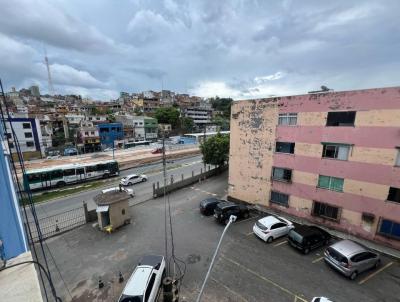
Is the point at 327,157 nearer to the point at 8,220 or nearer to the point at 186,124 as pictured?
the point at 8,220

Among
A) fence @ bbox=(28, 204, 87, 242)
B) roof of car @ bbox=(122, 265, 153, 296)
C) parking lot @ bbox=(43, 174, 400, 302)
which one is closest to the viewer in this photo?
roof of car @ bbox=(122, 265, 153, 296)

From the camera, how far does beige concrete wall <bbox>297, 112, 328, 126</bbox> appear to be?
16.8 meters

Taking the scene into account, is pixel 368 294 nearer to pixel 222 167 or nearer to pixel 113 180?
pixel 222 167

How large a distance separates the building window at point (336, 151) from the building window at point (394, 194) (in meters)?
3.48

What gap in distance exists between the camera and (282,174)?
19.8 meters

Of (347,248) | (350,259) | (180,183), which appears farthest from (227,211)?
(180,183)

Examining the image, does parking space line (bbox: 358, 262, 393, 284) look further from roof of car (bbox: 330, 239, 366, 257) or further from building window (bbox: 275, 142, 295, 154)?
building window (bbox: 275, 142, 295, 154)

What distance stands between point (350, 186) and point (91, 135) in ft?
219

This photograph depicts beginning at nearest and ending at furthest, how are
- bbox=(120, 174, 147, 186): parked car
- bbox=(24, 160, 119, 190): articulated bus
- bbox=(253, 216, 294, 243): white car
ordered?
bbox=(253, 216, 294, 243): white car, bbox=(24, 160, 119, 190): articulated bus, bbox=(120, 174, 147, 186): parked car

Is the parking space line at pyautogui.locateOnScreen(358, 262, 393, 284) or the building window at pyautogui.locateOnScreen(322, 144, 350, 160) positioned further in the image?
the building window at pyautogui.locateOnScreen(322, 144, 350, 160)

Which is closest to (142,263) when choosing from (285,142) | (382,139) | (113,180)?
(285,142)

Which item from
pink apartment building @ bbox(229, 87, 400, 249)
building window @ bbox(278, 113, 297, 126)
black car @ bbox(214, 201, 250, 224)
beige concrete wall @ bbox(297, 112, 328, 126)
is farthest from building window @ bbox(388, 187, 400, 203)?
black car @ bbox(214, 201, 250, 224)

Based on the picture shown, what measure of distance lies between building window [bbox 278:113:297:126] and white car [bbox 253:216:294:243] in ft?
28.1

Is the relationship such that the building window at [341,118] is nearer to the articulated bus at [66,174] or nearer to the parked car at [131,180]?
the parked car at [131,180]
